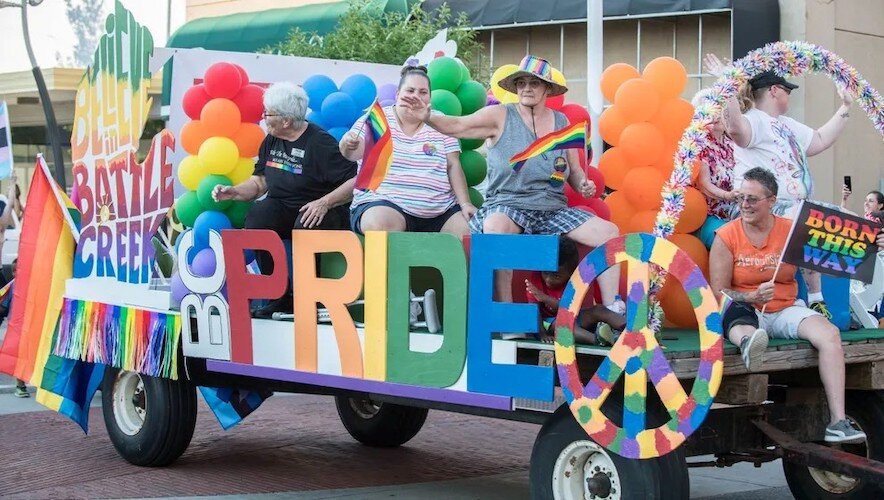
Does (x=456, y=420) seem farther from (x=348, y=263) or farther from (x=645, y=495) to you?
(x=645, y=495)

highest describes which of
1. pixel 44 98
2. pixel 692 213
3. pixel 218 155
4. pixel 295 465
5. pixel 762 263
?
pixel 44 98

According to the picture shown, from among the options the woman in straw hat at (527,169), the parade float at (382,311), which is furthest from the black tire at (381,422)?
the woman in straw hat at (527,169)

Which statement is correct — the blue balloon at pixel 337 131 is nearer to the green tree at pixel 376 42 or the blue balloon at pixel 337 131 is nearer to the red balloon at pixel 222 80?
the red balloon at pixel 222 80

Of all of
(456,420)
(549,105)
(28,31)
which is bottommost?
(456,420)

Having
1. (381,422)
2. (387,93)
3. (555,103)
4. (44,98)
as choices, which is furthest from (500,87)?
(44,98)

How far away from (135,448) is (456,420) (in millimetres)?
2780

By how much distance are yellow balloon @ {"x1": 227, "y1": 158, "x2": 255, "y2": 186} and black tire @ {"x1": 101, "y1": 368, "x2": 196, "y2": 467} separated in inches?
47.6

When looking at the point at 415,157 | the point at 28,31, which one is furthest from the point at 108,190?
the point at 28,31

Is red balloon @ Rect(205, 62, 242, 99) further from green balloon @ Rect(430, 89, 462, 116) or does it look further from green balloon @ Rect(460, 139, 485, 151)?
green balloon @ Rect(460, 139, 485, 151)

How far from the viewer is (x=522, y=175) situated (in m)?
6.04

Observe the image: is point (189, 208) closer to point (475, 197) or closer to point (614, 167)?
point (475, 197)

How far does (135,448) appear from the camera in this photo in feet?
24.6

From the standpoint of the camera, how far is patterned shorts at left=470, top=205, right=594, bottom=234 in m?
5.96

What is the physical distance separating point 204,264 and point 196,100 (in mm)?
1105
